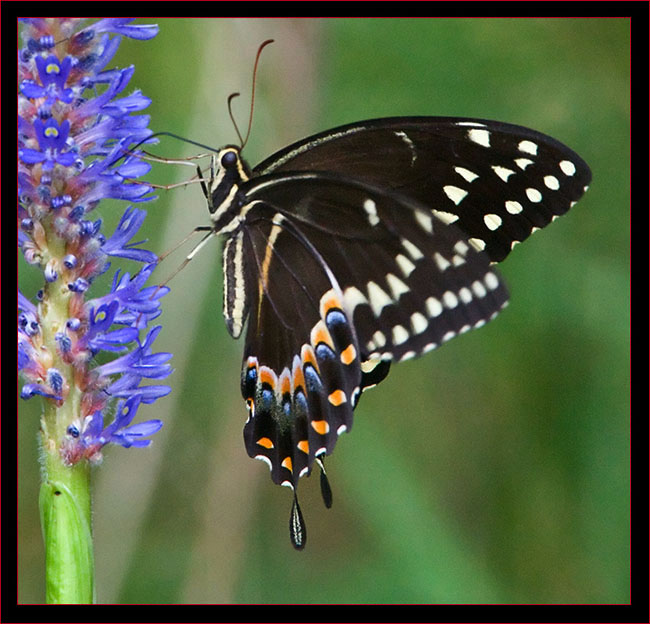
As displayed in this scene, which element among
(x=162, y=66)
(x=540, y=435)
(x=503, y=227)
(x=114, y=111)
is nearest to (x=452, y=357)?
(x=540, y=435)

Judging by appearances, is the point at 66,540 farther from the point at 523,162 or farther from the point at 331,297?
the point at 523,162

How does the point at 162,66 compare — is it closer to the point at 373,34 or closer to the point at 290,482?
the point at 373,34

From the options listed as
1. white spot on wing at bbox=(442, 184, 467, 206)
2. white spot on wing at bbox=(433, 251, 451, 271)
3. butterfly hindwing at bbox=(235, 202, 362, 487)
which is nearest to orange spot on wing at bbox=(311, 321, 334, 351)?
butterfly hindwing at bbox=(235, 202, 362, 487)

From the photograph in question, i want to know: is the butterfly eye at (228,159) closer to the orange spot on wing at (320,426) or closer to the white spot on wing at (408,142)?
the white spot on wing at (408,142)

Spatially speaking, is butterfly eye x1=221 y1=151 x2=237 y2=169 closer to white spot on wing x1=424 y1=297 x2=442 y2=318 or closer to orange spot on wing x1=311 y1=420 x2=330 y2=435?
white spot on wing x1=424 y1=297 x2=442 y2=318

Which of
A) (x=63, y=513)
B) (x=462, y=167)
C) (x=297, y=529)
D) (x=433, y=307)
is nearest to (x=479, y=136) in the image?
(x=462, y=167)

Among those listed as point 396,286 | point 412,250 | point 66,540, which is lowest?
point 66,540

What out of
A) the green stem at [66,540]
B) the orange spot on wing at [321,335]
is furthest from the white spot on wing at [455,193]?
the green stem at [66,540]
